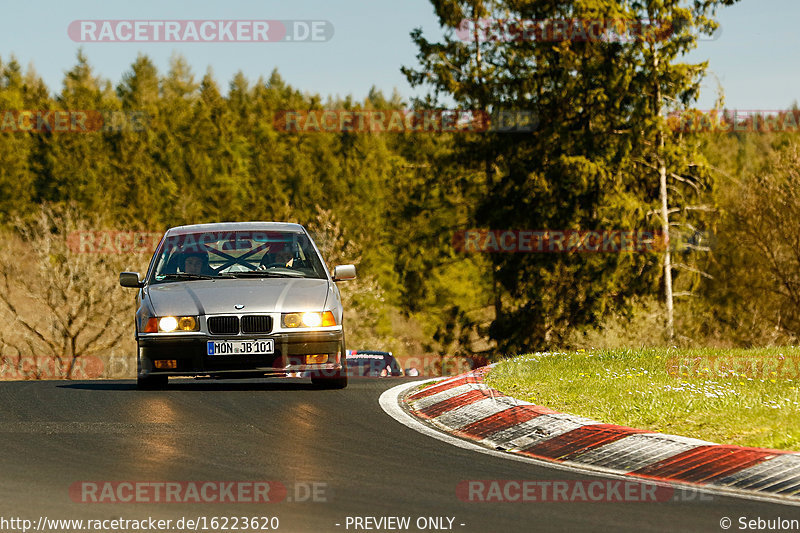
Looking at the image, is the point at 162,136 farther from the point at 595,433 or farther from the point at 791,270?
the point at 595,433

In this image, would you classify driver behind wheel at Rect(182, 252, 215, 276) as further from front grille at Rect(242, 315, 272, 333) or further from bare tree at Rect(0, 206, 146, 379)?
bare tree at Rect(0, 206, 146, 379)

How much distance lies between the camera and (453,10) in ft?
154

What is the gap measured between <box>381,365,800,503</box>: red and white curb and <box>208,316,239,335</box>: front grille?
216 cm

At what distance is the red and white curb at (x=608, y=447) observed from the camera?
6.98 metres

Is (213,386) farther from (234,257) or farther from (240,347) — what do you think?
(240,347)

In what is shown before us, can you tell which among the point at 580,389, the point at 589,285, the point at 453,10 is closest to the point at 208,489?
the point at 580,389

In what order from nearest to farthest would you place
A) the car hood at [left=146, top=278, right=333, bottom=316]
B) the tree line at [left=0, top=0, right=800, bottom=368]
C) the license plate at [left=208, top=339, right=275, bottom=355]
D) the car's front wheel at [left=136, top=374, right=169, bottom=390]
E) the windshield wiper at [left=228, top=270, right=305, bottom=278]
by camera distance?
the license plate at [left=208, top=339, right=275, bottom=355] → the car hood at [left=146, top=278, right=333, bottom=316] → the car's front wheel at [left=136, top=374, right=169, bottom=390] → the windshield wiper at [left=228, top=270, right=305, bottom=278] → the tree line at [left=0, top=0, right=800, bottom=368]

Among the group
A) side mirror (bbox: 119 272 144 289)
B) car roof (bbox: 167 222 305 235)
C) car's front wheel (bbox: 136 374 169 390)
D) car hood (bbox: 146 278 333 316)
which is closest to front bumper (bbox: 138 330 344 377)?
car hood (bbox: 146 278 333 316)

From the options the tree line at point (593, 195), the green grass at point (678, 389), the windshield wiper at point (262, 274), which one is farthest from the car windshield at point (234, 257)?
the tree line at point (593, 195)

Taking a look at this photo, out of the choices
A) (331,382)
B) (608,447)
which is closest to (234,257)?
(331,382)

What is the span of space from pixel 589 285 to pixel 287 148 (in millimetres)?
57433

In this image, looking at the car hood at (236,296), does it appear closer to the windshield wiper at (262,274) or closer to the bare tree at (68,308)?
the windshield wiper at (262,274)

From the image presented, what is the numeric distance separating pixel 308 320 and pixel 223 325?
91 cm

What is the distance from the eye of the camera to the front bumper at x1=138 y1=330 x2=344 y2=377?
1162 cm
